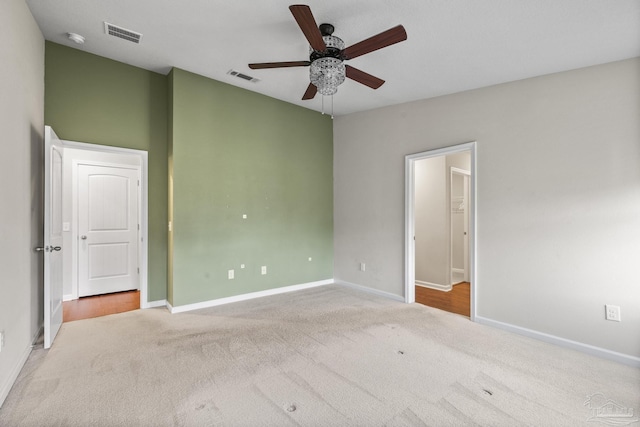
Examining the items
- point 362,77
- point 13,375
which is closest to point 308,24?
point 362,77

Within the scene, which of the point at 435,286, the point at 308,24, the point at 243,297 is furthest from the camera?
the point at 435,286

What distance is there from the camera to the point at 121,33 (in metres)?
2.94

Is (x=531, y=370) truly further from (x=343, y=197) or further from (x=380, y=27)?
(x=343, y=197)

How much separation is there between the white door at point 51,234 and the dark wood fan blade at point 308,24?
7.88 ft

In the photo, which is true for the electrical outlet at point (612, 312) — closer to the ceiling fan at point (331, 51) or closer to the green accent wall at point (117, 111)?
the ceiling fan at point (331, 51)

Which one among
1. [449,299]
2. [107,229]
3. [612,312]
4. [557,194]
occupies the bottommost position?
[449,299]

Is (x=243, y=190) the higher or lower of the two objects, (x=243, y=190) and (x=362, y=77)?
the lower

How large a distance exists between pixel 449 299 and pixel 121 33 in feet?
16.9

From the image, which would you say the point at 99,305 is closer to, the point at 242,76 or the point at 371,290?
the point at 242,76

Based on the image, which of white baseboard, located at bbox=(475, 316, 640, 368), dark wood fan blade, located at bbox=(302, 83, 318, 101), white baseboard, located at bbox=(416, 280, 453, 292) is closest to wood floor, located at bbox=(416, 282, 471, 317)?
white baseboard, located at bbox=(416, 280, 453, 292)

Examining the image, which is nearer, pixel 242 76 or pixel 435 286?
pixel 242 76

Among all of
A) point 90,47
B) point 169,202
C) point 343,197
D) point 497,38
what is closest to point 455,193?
point 343,197

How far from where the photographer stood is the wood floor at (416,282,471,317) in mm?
4102

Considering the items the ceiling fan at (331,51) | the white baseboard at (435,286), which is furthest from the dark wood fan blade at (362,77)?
the white baseboard at (435,286)
